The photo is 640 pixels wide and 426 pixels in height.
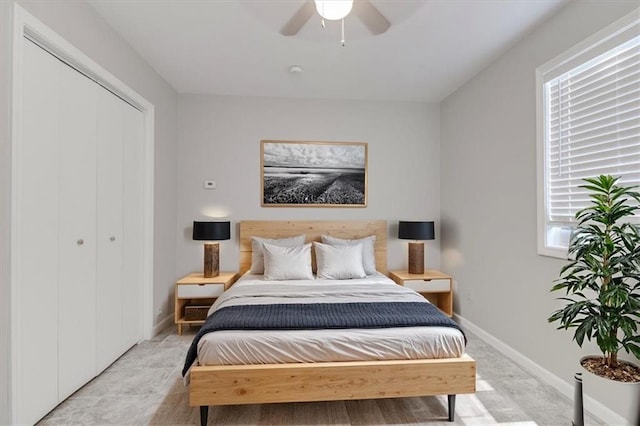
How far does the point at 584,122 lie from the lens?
217cm

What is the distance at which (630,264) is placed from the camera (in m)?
1.64

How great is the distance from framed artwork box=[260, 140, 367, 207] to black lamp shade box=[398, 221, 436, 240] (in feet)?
2.09

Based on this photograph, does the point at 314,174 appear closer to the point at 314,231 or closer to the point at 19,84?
→ the point at 314,231

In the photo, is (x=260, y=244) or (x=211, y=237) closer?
(x=211, y=237)

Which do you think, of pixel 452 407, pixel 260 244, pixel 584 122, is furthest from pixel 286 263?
pixel 584 122

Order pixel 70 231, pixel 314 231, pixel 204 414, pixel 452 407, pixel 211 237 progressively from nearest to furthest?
pixel 204 414, pixel 452 407, pixel 70 231, pixel 211 237, pixel 314 231

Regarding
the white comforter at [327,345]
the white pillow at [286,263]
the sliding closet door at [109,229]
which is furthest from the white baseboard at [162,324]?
the white comforter at [327,345]

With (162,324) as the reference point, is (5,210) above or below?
above

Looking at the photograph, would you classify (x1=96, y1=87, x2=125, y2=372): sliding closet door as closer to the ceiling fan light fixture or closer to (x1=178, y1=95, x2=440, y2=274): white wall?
(x1=178, y1=95, x2=440, y2=274): white wall

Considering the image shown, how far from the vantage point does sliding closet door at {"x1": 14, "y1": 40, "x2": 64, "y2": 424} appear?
1809mm

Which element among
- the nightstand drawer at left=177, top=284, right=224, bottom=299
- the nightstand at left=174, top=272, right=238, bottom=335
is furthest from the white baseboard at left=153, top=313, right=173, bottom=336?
the nightstand drawer at left=177, top=284, right=224, bottom=299

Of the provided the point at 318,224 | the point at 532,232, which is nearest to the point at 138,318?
the point at 318,224

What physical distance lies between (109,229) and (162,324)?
1.38 metres

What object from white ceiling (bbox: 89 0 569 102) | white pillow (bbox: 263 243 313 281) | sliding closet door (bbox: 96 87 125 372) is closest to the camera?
white ceiling (bbox: 89 0 569 102)
